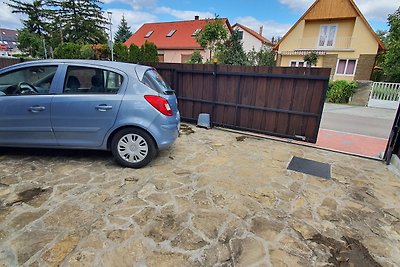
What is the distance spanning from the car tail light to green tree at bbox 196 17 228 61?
1217 centimetres

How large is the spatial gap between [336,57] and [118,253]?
21.5 meters

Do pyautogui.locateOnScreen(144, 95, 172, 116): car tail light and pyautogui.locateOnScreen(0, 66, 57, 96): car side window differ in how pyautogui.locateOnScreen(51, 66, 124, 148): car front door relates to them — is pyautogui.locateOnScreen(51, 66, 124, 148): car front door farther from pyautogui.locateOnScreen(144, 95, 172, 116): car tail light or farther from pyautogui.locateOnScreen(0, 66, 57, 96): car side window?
pyautogui.locateOnScreen(144, 95, 172, 116): car tail light

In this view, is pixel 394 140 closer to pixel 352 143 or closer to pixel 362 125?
pixel 352 143

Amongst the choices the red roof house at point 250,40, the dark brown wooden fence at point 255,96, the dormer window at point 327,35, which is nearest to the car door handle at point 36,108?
the dark brown wooden fence at point 255,96

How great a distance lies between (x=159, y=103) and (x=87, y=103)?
1.05 meters

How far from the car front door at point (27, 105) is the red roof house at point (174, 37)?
21170 mm

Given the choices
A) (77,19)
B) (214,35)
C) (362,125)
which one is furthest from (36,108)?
(77,19)

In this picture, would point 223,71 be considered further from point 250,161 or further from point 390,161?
point 390,161

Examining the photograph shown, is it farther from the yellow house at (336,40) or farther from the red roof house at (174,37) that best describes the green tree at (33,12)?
the yellow house at (336,40)

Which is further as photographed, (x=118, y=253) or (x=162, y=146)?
(x=162, y=146)

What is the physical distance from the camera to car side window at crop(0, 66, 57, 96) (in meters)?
3.42

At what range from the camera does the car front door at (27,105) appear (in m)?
3.36

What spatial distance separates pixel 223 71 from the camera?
5957 mm

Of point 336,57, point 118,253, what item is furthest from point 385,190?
point 336,57
